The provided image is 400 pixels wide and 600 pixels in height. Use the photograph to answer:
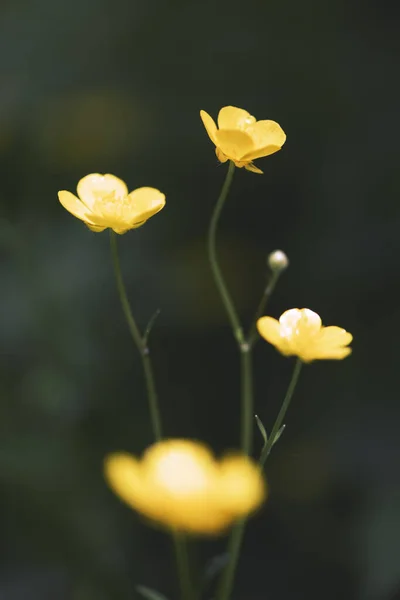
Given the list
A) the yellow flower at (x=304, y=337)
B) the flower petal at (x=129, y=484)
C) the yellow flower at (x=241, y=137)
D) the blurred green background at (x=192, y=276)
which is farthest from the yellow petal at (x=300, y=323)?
the blurred green background at (x=192, y=276)

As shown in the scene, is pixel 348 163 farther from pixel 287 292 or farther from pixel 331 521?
pixel 331 521

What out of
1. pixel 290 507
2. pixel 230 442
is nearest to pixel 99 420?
pixel 230 442

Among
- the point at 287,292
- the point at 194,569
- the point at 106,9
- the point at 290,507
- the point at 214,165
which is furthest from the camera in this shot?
the point at 106,9

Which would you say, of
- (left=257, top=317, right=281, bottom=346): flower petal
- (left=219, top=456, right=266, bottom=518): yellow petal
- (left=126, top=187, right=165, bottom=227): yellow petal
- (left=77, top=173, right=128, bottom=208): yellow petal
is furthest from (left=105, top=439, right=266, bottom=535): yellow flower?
(left=77, top=173, right=128, bottom=208): yellow petal

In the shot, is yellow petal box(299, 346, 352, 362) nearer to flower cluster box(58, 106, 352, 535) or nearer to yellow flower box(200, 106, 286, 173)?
flower cluster box(58, 106, 352, 535)

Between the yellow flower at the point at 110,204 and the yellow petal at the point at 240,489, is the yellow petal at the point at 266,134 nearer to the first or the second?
the yellow flower at the point at 110,204

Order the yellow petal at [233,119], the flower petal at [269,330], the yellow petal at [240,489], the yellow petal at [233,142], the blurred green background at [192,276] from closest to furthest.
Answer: the yellow petal at [240,489], the flower petal at [269,330], the yellow petal at [233,142], the yellow petal at [233,119], the blurred green background at [192,276]
